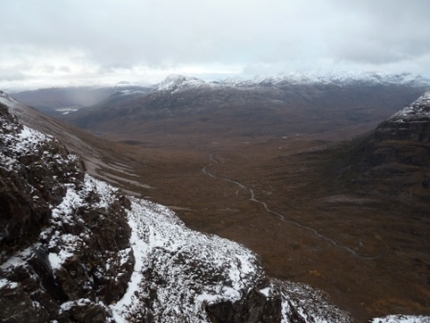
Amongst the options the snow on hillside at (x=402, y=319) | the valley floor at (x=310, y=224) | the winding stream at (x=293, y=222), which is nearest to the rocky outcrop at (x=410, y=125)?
the valley floor at (x=310, y=224)

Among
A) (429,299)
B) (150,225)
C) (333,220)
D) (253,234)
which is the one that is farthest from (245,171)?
(150,225)

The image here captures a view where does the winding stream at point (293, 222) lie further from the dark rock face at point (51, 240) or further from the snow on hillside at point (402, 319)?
the dark rock face at point (51, 240)

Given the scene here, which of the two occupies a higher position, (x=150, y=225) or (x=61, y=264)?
(x=61, y=264)

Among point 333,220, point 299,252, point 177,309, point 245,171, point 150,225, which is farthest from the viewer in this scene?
point 245,171

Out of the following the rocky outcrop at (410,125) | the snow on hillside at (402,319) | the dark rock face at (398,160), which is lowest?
the snow on hillside at (402,319)

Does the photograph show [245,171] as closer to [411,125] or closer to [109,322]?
[411,125]

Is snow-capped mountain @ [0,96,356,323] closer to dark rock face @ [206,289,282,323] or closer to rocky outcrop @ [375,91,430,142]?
dark rock face @ [206,289,282,323]
